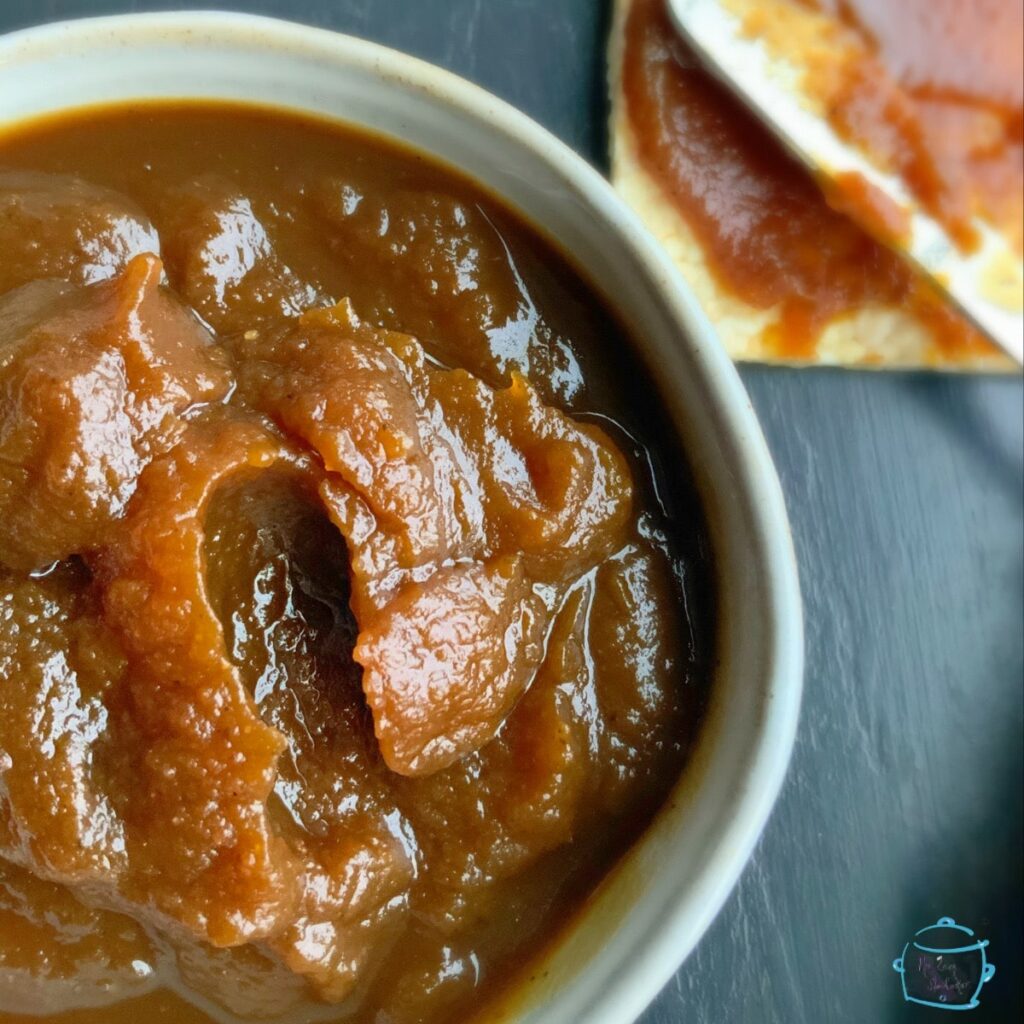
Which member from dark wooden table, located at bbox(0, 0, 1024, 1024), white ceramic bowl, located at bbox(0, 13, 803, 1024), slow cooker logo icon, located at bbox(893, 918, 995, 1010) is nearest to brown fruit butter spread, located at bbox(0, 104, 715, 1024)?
white ceramic bowl, located at bbox(0, 13, 803, 1024)

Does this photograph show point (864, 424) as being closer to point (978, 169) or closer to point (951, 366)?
point (951, 366)

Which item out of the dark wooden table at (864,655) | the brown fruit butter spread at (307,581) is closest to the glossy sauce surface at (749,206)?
the dark wooden table at (864,655)

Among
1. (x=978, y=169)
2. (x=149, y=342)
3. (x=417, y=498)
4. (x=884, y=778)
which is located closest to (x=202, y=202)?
(x=149, y=342)

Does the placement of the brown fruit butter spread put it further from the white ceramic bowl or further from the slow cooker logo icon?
the slow cooker logo icon

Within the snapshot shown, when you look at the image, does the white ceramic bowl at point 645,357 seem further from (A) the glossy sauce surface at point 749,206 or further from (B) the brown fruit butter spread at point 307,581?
(A) the glossy sauce surface at point 749,206

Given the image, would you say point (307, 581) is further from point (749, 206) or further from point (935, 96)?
point (935, 96)
